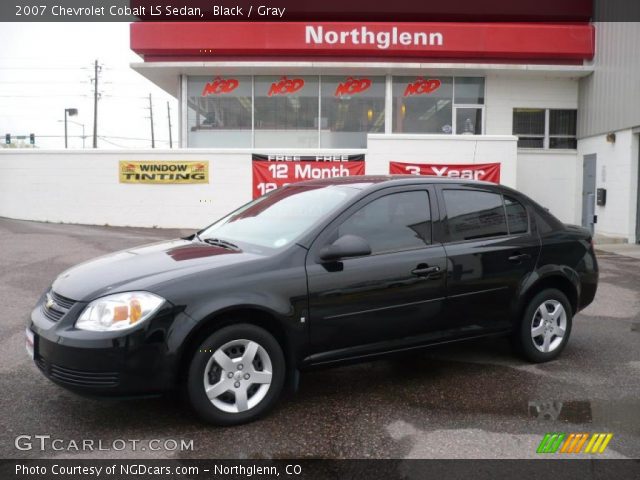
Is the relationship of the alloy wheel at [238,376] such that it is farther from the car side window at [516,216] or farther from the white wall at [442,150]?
the white wall at [442,150]

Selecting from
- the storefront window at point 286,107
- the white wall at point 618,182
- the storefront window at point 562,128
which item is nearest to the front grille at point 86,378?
the white wall at point 618,182

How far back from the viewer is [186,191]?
53.5ft

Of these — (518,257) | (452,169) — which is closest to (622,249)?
(452,169)

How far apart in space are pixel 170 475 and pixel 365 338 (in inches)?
64.3

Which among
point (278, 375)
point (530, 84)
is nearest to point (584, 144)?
point (530, 84)

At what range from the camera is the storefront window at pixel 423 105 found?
19.1 meters

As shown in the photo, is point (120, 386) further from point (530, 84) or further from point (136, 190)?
point (530, 84)

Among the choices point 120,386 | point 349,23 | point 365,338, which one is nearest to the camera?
point 120,386

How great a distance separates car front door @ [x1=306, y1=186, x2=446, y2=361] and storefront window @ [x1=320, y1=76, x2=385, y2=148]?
14.6 meters

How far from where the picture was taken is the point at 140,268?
4.04 metres

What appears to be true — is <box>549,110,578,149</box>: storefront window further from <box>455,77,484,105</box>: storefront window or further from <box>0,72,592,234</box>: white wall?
<box>0,72,592,234</box>: white wall

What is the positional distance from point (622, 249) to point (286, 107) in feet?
34.4

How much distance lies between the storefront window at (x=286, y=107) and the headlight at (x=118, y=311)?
15.7 metres

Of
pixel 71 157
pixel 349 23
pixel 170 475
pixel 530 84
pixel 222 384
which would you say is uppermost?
pixel 349 23
